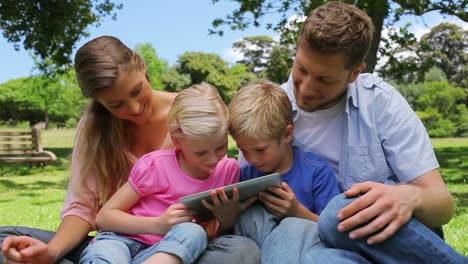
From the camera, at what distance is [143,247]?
2.21 meters

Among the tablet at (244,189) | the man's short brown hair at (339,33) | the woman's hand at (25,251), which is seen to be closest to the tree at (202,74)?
the man's short brown hair at (339,33)

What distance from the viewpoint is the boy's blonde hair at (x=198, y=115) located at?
2.14m

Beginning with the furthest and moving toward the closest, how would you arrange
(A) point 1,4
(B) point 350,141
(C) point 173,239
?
1. (A) point 1,4
2. (B) point 350,141
3. (C) point 173,239

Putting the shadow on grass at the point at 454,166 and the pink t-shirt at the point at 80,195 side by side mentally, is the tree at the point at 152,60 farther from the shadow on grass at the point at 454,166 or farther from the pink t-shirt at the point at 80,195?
the pink t-shirt at the point at 80,195

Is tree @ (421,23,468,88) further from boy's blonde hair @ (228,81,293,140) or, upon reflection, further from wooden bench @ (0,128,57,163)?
boy's blonde hair @ (228,81,293,140)

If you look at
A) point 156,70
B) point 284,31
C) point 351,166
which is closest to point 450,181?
point 284,31

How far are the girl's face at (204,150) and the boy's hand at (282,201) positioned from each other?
11.2 inches

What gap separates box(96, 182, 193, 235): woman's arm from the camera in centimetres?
205

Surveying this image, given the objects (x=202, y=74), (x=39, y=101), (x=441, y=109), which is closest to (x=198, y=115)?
(x=441, y=109)

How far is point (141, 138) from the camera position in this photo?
9.29 feet

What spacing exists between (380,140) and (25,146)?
47.9ft

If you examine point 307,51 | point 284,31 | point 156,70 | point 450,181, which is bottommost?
point 156,70

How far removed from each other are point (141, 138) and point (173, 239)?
1.07 metres

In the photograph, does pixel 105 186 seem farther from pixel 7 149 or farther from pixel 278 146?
pixel 7 149
